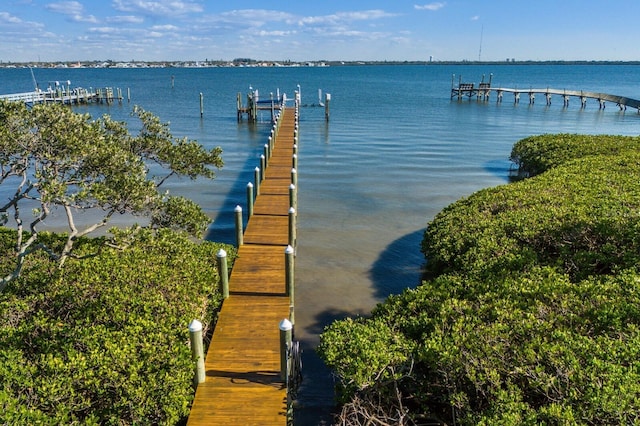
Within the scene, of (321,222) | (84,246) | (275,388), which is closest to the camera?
(275,388)

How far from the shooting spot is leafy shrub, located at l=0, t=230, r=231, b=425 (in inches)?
222

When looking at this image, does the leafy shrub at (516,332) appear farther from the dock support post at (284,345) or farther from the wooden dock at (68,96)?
the wooden dock at (68,96)

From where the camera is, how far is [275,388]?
7254 mm

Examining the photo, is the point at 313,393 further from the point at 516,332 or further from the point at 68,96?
the point at 68,96

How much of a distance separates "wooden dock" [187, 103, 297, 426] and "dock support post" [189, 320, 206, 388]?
0.13m

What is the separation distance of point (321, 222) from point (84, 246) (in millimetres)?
9954

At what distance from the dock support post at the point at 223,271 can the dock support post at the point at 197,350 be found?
2522 millimetres

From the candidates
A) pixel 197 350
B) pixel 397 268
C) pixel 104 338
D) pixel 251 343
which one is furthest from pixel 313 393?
pixel 397 268

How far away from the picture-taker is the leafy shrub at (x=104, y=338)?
563 cm

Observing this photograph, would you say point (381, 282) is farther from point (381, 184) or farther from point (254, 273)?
point (381, 184)

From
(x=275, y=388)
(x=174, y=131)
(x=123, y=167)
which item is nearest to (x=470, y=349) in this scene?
(x=275, y=388)

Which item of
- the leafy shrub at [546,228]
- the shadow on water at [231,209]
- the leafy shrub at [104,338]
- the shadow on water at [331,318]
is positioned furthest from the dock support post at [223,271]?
the shadow on water at [231,209]

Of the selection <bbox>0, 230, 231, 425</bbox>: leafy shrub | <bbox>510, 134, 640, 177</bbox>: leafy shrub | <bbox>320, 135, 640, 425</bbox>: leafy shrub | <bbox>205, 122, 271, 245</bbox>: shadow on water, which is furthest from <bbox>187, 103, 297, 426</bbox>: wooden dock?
<bbox>510, 134, 640, 177</bbox>: leafy shrub

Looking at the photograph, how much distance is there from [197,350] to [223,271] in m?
2.83
